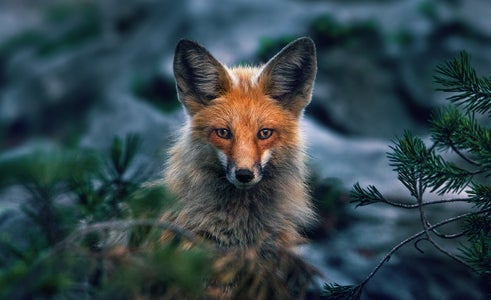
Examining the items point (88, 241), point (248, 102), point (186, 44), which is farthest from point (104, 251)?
point (186, 44)

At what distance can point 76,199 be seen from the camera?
2.61m

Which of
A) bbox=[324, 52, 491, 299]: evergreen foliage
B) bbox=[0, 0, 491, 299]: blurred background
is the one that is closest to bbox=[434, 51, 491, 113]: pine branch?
bbox=[324, 52, 491, 299]: evergreen foliage

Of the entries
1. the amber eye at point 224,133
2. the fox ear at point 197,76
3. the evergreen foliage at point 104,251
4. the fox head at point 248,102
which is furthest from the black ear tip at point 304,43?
the evergreen foliage at point 104,251

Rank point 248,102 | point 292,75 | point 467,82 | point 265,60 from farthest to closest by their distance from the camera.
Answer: point 265,60 < point 292,75 < point 248,102 < point 467,82

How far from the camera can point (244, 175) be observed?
3691 millimetres

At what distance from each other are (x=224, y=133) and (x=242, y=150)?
0.25 metres

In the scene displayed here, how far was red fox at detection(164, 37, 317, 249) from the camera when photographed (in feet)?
12.3

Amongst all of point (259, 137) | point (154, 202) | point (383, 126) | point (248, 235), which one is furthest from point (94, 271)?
point (383, 126)

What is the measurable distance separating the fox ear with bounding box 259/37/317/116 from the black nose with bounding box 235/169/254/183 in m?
0.76

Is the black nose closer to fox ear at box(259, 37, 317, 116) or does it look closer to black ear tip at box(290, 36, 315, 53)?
fox ear at box(259, 37, 317, 116)

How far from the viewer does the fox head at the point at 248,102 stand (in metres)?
3.91

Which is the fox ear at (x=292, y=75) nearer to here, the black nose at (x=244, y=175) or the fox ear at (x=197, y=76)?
the fox ear at (x=197, y=76)

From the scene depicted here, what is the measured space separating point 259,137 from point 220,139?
9.5 inches

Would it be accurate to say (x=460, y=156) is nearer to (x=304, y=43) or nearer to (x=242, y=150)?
(x=242, y=150)
